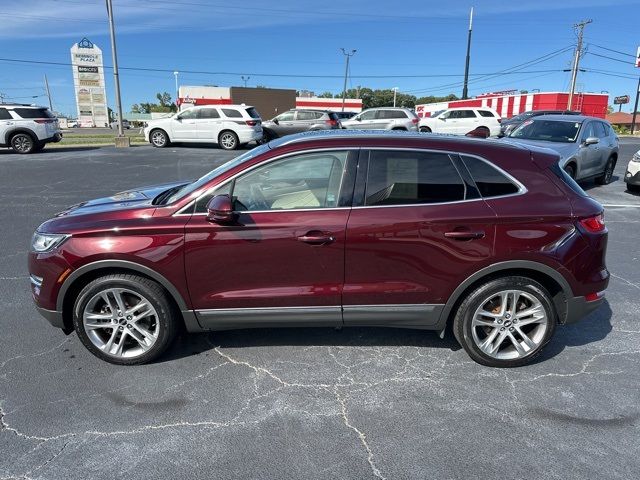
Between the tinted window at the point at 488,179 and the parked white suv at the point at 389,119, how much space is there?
1795cm

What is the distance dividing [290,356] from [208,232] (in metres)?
1.17

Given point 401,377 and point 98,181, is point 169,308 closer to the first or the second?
point 401,377

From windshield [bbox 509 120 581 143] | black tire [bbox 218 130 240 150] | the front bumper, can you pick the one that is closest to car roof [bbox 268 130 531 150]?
windshield [bbox 509 120 581 143]

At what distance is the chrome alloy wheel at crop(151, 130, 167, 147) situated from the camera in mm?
19047

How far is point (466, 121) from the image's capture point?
74.4ft

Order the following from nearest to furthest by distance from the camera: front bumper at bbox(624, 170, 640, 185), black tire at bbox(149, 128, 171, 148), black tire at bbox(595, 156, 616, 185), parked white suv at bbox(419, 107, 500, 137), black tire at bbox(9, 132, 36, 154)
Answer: front bumper at bbox(624, 170, 640, 185)
black tire at bbox(595, 156, 616, 185)
black tire at bbox(9, 132, 36, 154)
black tire at bbox(149, 128, 171, 148)
parked white suv at bbox(419, 107, 500, 137)

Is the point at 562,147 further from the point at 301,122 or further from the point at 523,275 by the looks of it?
the point at 301,122

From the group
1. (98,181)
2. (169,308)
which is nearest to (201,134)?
(98,181)

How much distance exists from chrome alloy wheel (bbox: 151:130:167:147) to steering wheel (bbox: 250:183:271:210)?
1740cm

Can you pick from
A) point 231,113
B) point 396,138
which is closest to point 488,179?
point 396,138

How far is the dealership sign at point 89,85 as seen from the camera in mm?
66812

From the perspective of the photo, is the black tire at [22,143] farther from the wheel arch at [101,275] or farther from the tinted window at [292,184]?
the tinted window at [292,184]

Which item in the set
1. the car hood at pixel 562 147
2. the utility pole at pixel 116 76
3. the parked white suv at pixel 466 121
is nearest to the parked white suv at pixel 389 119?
the parked white suv at pixel 466 121

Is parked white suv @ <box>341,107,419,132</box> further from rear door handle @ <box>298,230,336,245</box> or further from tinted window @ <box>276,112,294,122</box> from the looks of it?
rear door handle @ <box>298,230,336,245</box>
